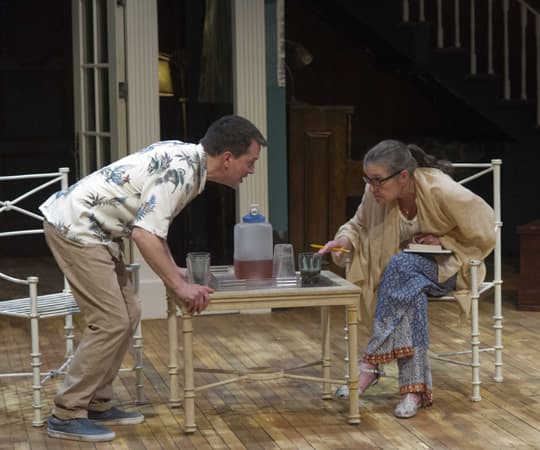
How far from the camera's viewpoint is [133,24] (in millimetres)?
6621

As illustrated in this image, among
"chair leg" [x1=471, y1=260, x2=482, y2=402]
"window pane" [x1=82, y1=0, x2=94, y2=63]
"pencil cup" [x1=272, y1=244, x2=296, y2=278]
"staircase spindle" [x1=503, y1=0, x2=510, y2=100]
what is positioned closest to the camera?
"pencil cup" [x1=272, y1=244, x2=296, y2=278]

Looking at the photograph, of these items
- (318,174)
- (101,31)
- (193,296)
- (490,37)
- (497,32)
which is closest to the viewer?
(193,296)

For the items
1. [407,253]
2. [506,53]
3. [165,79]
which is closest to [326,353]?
[407,253]

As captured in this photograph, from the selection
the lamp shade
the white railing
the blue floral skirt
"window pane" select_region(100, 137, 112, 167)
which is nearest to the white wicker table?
the blue floral skirt

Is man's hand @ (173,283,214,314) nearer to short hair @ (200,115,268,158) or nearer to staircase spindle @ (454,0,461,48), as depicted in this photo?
short hair @ (200,115,268,158)

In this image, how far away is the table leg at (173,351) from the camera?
4.79 m

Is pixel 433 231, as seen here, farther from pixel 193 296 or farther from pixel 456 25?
pixel 456 25

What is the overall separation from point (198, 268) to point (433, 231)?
1.04 meters

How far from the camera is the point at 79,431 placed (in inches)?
174

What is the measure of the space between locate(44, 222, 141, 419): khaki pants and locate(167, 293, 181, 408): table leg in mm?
362

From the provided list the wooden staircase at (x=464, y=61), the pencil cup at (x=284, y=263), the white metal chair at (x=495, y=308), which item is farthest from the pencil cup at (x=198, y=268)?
the wooden staircase at (x=464, y=61)

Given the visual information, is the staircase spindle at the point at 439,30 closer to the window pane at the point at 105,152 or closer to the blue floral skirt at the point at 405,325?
the window pane at the point at 105,152

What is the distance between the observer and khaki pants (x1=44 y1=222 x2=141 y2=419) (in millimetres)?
4375

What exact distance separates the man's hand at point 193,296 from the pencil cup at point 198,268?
12 cm
